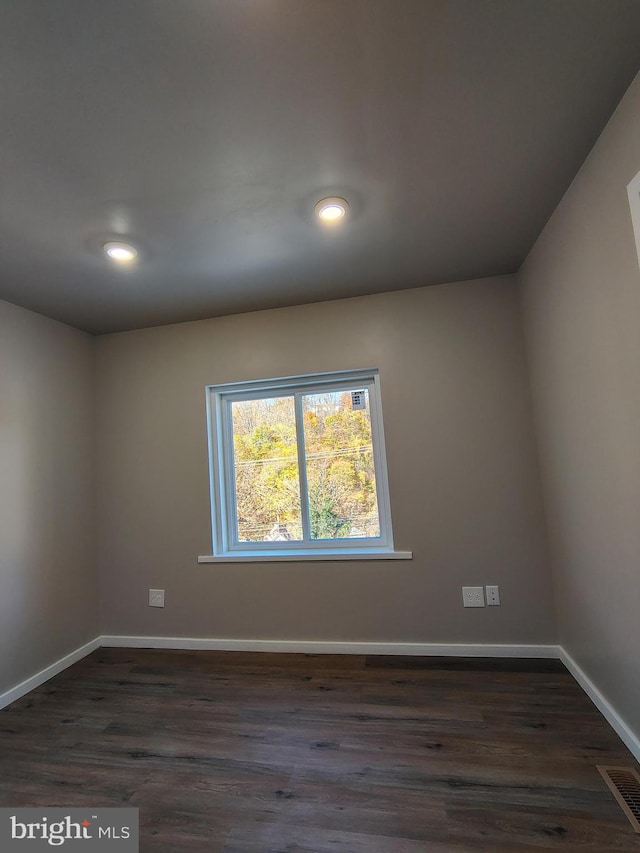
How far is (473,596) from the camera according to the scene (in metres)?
2.57

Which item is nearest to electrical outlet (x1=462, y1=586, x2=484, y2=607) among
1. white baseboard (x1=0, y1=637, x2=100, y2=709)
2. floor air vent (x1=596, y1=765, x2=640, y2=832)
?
floor air vent (x1=596, y1=765, x2=640, y2=832)

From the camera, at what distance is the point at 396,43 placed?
3.71ft

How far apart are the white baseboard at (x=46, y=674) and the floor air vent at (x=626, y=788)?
300cm

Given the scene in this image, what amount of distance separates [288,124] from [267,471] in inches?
86.8

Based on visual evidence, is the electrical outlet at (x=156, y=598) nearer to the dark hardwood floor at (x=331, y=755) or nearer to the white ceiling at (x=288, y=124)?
the dark hardwood floor at (x=331, y=755)

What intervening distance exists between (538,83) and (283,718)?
2.82m

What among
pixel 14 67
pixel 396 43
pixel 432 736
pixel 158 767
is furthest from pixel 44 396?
pixel 432 736

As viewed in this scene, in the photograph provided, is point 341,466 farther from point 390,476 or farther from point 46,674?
point 46,674

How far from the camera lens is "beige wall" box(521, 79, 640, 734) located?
1.48 metres

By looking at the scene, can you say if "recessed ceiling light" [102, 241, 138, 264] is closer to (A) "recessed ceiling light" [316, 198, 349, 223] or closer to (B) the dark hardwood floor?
(A) "recessed ceiling light" [316, 198, 349, 223]

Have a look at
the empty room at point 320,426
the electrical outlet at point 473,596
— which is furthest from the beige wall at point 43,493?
the electrical outlet at point 473,596

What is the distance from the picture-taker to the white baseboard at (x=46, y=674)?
2.36 meters

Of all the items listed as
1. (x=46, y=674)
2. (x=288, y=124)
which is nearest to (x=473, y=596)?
(x=288, y=124)

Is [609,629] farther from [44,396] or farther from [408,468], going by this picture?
[44,396]
